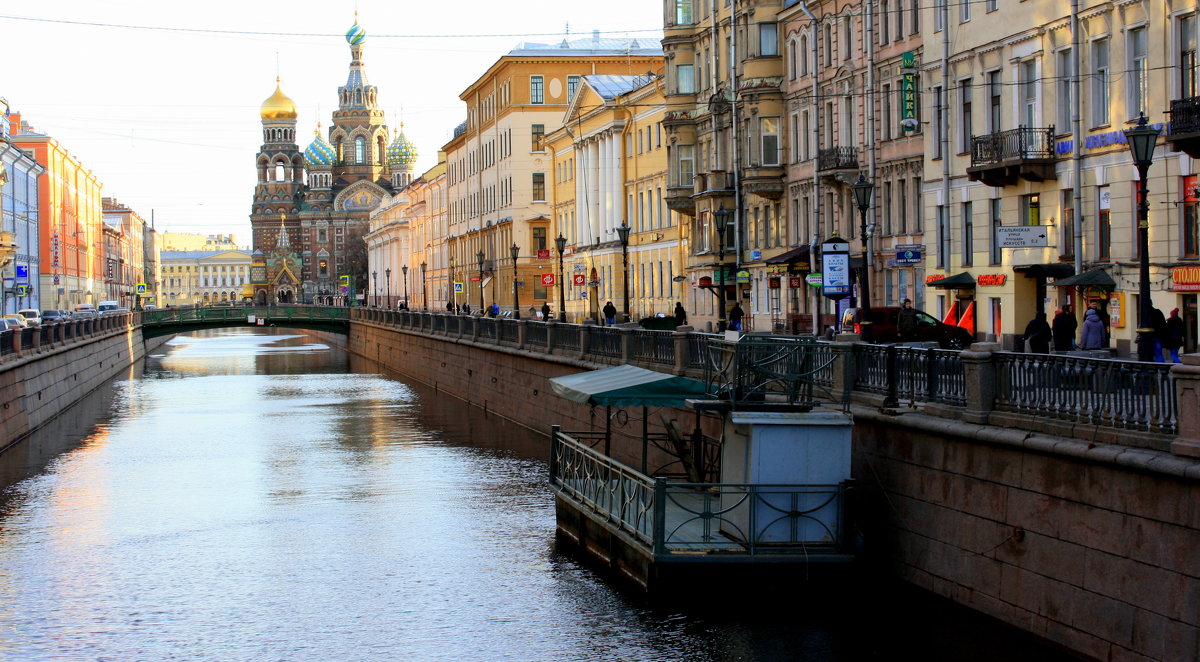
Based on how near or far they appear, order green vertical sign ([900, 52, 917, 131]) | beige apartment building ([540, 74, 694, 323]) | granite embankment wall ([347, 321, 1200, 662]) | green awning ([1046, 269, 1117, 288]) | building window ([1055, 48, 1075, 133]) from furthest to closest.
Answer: beige apartment building ([540, 74, 694, 323]), green vertical sign ([900, 52, 917, 131]), building window ([1055, 48, 1075, 133]), green awning ([1046, 269, 1117, 288]), granite embankment wall ([347, 321, 1200, 662])

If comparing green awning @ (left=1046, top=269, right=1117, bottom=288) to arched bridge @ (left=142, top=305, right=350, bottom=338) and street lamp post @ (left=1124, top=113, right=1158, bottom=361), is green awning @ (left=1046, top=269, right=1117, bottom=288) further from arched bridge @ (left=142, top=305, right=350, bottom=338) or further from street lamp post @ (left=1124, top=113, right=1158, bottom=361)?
arched bridge @ (left=142, top=305, right=350, bottom=338)

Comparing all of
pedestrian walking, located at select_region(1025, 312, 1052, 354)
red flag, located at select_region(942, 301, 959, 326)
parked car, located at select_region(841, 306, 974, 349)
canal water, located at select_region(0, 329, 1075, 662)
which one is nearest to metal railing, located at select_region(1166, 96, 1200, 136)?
pedestrian walking, located at select_region(1025, 312, 1052, 354)

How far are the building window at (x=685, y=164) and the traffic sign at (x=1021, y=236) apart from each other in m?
27.6

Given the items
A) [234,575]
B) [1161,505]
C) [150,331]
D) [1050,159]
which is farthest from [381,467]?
[150,331]

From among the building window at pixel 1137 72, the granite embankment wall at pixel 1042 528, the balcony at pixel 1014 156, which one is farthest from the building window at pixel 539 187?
the granite embankment wall at pixel 1042 528

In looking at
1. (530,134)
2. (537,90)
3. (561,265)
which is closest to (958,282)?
(561,265)

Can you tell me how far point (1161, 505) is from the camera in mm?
14938

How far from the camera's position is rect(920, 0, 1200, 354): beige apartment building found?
30.5 meters

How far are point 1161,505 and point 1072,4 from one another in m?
20.9

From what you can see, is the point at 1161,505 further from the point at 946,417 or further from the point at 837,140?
the point at 837,140

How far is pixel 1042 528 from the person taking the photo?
1695cm

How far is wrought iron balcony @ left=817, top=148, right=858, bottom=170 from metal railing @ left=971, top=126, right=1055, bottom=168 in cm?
1048

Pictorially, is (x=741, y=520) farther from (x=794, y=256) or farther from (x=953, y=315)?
(x=794, y=256)

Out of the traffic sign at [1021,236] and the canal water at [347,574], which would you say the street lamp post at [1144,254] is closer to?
the canal water at [347,574]
